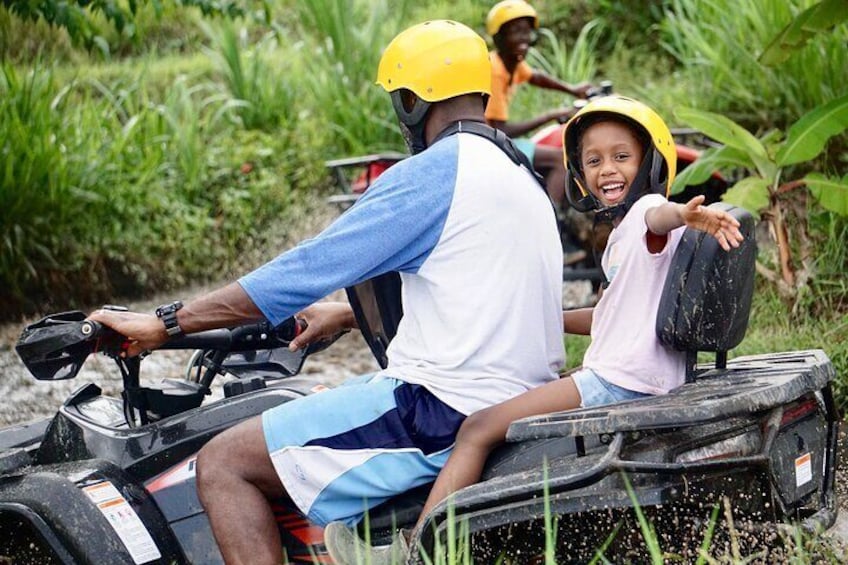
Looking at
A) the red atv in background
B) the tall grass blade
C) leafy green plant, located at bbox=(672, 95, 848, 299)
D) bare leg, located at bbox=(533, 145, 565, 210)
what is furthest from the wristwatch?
bare leg, located at bbox=(533, 145, 565, 210)

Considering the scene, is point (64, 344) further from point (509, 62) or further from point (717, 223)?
point (509, 62)

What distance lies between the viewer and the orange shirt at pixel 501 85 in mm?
8188

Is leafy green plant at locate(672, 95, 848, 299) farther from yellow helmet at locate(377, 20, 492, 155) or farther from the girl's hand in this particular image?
the girl's hand

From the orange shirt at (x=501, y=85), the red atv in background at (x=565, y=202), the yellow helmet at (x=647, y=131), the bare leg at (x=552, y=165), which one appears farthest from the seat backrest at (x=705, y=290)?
the orange shirt at (x=501, y=85)

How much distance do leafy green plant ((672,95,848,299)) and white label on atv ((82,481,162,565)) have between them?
3.29m

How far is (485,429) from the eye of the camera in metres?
3.14

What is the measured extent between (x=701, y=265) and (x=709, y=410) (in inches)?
16.2

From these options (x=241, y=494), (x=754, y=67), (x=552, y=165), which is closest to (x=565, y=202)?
(x=552, y=165)

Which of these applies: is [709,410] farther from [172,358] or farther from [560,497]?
[172,358]

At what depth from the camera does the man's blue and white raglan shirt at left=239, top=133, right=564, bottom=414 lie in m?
3.21

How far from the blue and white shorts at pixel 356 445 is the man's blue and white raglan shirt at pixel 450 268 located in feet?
0.24

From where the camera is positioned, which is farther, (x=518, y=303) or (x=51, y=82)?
(x=51, y=82)

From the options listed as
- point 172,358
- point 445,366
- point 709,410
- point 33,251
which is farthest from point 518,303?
point 33,251

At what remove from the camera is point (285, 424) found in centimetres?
322
